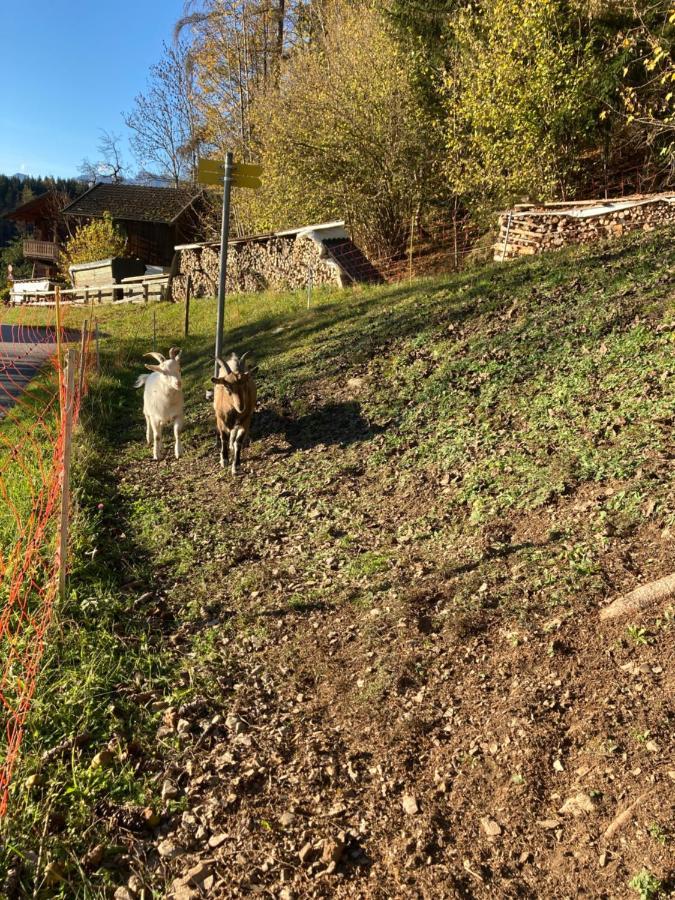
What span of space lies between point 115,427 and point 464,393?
6386mm

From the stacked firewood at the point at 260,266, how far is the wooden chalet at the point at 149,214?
1438 centimetres

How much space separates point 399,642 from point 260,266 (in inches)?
774

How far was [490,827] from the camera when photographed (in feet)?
9.51

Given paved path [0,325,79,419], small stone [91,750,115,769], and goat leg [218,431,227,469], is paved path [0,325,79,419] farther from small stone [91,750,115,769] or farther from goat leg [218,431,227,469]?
small stone [91,750,115,769]

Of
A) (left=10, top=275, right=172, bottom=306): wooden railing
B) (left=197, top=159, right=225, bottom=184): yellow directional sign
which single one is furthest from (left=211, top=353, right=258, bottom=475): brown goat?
(left=10, top=275, right=172, bottom=306): wooden railing

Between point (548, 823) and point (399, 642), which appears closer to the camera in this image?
point (548, 823)

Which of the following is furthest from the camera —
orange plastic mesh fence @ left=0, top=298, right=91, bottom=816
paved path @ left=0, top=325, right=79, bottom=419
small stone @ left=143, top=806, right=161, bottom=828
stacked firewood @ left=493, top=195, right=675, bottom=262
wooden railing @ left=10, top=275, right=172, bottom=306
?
wooden railing @ left=10, top=275, right=172, bottom=306

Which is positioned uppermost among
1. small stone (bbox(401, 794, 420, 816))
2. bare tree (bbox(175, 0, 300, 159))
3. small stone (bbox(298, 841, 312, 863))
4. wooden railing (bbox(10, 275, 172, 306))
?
bare tree (bbox(175, 0, 300, 159))

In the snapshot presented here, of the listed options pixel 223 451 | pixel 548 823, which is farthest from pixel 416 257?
pixel 548 823

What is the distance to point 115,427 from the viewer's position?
1098 centimetres

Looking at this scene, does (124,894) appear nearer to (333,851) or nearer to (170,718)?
(333,851)

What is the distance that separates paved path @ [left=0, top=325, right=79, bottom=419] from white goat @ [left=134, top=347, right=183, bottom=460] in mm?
2709

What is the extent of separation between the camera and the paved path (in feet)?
41.5

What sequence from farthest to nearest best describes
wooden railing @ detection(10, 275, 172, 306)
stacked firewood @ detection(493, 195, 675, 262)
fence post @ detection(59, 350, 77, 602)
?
wooden railing @ detection(10, 275, 172, 306)
stacked firewood @ detection(493, 195, 675, 262)
fence post @ detection(59, 350, 77, 602)
